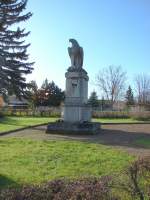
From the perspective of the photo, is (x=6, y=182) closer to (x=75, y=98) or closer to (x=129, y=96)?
(x=75, y=98)

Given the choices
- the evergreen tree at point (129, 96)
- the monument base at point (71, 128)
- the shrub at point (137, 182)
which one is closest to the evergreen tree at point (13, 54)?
the monument base at point (71, 128)

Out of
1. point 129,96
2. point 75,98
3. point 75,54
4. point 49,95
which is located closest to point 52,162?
point 75,98

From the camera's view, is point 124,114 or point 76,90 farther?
point 124,114

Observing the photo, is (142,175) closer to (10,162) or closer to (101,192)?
(101,192)

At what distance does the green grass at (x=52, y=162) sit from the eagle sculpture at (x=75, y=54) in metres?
10.8

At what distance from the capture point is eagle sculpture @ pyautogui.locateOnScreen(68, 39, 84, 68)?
25016 millimetres

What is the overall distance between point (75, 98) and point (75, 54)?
255 centimetres

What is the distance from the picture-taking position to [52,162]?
11219mm

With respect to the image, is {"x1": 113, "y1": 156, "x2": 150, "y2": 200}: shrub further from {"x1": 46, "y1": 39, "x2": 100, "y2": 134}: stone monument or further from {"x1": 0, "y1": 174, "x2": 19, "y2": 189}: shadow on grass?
{"x1": 46, "y1": 39, "x2": 100, "y2": 134}: stone monument

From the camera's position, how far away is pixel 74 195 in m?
5.04

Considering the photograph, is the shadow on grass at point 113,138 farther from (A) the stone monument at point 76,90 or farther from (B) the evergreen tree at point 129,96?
(B) the evergreen tree at point 129,96

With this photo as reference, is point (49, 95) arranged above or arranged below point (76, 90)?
above

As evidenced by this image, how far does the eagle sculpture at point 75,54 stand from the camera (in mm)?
25016

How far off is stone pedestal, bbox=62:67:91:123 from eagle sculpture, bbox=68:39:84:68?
0.42 metres
